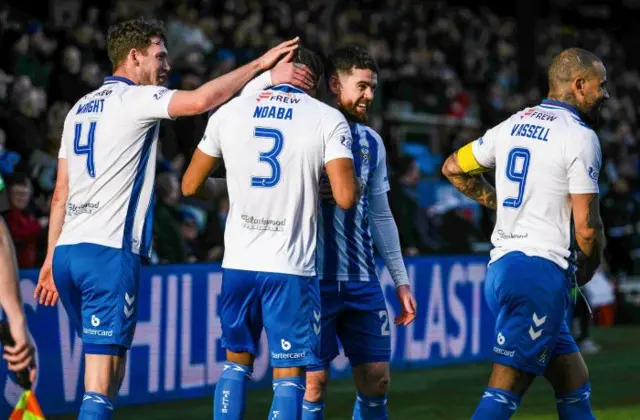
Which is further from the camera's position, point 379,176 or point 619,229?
point 619,229

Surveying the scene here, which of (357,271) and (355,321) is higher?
(357,271)

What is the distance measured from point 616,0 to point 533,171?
2494 cm

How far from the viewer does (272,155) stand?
5914mm

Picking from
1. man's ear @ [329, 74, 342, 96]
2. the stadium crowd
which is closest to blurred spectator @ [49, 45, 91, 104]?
the stadium crowd

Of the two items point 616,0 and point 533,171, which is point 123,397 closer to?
point 533,171

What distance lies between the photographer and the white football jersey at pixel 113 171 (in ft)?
20.2

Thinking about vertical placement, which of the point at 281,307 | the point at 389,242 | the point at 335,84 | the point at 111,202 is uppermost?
the point at 335,84

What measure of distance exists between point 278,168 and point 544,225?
4.24 feet

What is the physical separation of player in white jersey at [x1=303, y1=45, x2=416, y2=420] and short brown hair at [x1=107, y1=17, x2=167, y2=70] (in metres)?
0.97

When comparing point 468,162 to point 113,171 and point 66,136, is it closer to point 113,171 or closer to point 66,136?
point 113,171

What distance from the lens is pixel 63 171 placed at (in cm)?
643

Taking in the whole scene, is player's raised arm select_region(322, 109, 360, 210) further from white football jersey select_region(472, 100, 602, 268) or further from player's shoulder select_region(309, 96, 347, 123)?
white football jersey select_region(472, 100, 602, 268)

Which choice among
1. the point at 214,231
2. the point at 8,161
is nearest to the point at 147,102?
the point at 8,161

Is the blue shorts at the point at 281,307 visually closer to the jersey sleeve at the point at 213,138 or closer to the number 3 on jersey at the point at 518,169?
the jersey sleeve at the point at 213,138
